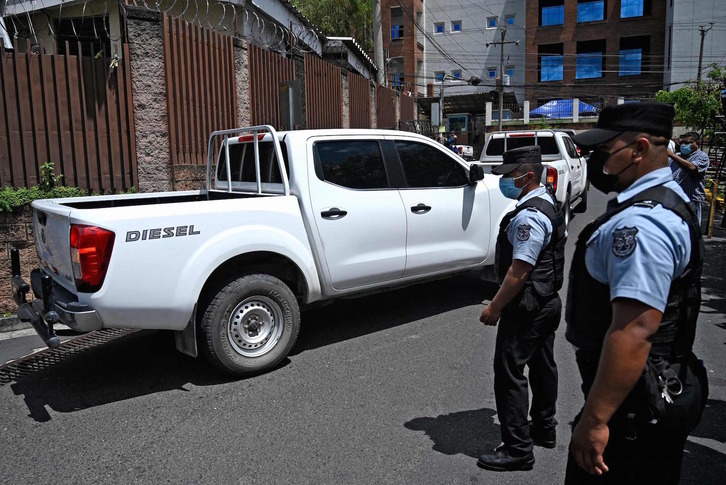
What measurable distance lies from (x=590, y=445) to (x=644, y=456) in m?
0.30

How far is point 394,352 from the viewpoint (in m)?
5.15

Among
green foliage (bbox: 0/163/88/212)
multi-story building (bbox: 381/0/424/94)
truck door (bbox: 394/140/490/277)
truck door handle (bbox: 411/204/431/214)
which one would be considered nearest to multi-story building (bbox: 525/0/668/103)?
multi-story building (bbox: 381/0/424/94)

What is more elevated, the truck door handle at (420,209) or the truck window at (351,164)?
the truck window at (351,164)

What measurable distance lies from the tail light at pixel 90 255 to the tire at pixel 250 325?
2.76 ft

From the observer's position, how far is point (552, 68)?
5091cm

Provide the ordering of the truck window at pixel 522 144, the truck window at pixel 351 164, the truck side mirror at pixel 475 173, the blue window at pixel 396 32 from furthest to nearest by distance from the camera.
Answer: the blue window at pixel 396 32 → the truck window at pixel 522 144 → the truck side mirror at pixel 475 173 → the truck window at pixel 351 164

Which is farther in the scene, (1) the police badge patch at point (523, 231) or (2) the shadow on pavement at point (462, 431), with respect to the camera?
(2) the shadow on pavement at point (462, 431)

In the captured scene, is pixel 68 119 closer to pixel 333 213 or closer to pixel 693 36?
pixel 333 213

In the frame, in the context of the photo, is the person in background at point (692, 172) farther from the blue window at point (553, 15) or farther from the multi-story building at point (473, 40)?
the blue window at point (553, 15)

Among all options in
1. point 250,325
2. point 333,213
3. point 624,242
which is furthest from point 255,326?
point 624,242

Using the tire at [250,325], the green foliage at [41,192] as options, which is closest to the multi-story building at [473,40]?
the green foliage at [41,192]

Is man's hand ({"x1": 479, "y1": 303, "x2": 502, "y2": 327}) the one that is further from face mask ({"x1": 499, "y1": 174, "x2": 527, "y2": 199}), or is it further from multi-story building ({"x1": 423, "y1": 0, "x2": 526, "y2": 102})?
multi-story building ({"x1": 423, "y1": 0, "x2": 526, "y2": 102})

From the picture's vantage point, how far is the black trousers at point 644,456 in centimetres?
195

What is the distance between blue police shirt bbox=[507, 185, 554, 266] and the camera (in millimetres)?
3100
